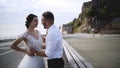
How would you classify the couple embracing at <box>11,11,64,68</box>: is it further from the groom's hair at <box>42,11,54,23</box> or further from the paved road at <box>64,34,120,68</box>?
the paved road at <box>64,34,120,68</box>

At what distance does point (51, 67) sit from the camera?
18.5 feet

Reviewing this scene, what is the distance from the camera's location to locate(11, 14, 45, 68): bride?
586 cm

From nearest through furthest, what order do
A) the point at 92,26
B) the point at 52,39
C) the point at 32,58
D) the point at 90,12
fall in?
1. the point at 52,39
2. the point at 32,58
3. the point at 92,26
4. the point at 90,12

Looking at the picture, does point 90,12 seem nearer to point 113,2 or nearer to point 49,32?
point 113,2

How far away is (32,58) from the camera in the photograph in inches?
232

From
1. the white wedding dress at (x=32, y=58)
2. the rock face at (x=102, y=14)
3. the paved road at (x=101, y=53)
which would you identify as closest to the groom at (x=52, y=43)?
the white wedding dress at (x=32, y=58)

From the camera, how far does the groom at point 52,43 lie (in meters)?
5.43

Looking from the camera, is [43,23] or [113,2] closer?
[43,23]

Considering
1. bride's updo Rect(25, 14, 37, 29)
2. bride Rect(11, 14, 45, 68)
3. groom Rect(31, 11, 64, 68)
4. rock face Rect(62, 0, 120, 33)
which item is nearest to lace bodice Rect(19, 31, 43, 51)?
bride Rect(11, 14, 45, 68)

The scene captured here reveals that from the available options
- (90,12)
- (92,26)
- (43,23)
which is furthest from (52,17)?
(90,12)

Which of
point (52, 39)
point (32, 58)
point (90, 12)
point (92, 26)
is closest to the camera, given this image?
point (52, 39)

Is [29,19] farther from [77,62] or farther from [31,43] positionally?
[77,62]

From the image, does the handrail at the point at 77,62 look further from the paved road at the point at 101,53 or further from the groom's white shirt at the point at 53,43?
the groom's white shirt at the point at 53,43

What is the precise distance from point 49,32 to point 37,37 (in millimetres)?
722
